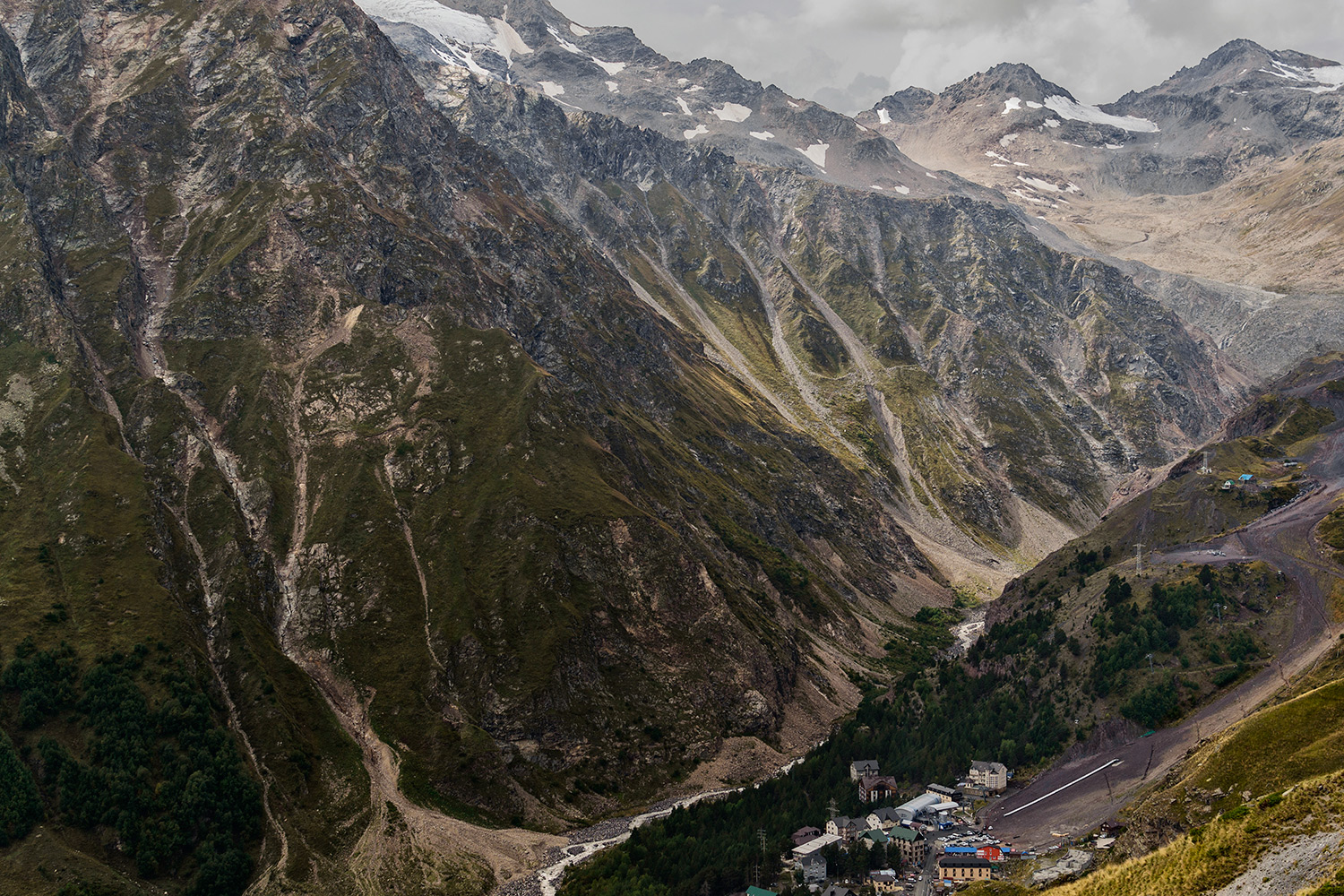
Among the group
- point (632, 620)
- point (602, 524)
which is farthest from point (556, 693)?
point (602, 524)

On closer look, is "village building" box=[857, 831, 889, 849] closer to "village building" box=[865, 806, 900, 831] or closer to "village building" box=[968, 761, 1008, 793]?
"village building" box=[865, 806, 900, 831]

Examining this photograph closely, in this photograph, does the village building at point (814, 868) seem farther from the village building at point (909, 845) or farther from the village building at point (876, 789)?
→ the village building at point (876, 789)

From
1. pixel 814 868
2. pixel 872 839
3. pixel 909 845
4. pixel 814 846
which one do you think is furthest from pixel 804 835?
pixel 909 845

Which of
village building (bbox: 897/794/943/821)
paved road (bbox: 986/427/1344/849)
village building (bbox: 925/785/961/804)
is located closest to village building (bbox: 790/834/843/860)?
village building (bbox: 897/794/943/821)

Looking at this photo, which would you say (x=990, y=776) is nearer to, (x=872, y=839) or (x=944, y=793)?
(x=944, y=793)

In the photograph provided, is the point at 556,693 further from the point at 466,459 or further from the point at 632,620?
the point at 466,459
